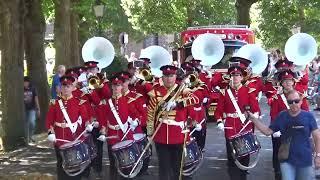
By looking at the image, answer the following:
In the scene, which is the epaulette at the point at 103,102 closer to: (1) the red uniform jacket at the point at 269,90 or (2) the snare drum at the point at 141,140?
(2) the snare drum at the point at 141,140

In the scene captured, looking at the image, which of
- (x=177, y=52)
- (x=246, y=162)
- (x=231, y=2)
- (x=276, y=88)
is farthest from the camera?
(x=231, y=2)

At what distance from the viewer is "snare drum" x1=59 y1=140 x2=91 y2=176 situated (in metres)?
9.31

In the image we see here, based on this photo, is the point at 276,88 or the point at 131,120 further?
the point at 276,88

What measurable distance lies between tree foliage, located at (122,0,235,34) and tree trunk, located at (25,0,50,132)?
24987 millimetres

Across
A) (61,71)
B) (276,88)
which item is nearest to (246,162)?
(276,88)

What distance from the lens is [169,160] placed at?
366 inches

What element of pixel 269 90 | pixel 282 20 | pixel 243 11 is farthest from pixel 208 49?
pixel 282 20

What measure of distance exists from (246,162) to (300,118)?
2.42m

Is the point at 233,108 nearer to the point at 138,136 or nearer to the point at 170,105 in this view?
the point at 170,105

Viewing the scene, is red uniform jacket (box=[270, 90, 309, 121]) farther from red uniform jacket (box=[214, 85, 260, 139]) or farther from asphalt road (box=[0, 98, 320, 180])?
asphalt road (box=[0, 98, 320, 180])

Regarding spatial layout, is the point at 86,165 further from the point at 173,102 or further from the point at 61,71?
the point at 61,71

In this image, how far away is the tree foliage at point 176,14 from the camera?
1726 inches

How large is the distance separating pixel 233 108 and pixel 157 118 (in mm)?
1395

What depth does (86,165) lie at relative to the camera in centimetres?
959
